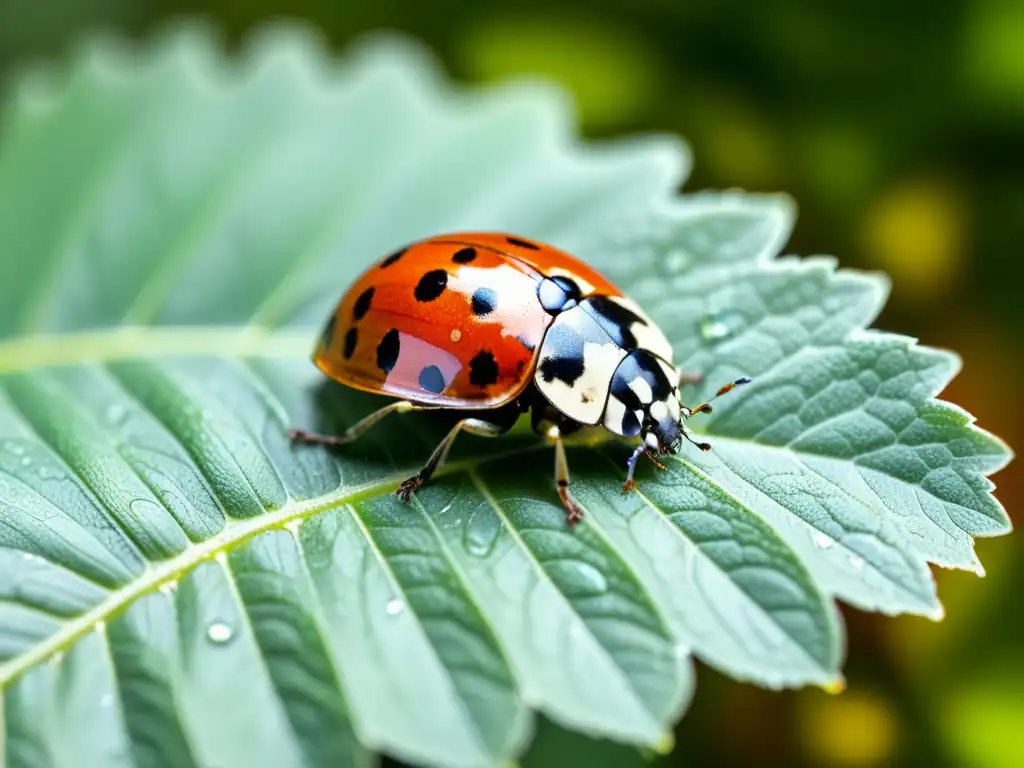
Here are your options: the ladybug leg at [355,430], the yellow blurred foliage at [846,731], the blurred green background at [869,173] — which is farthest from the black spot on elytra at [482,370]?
the yellow blurred foliage at [846,731]

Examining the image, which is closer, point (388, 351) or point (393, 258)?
point (388, 351)

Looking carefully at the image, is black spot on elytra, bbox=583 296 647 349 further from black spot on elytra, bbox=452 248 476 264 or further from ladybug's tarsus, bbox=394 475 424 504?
ladybug's tarsus, bbox=394 475 424 504

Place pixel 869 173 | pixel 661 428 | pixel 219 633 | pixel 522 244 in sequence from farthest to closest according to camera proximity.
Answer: pixel 869 173 → pixel 522 244 → pixel 661 428 → pixel 219 633

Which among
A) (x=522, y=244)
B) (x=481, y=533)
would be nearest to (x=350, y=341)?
(x=522, y=244)

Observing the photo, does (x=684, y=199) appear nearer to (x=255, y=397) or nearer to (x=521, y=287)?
(x=521, y=287)

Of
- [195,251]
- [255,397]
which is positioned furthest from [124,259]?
[255,397]

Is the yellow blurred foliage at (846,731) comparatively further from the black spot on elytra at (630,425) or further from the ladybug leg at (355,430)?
the ladybug leg at (355,430)

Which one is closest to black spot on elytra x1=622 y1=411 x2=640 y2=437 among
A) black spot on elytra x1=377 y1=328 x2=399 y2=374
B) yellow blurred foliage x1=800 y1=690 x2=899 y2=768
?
black spot on elytra x1=377 y1=328 x2=399 y2=374

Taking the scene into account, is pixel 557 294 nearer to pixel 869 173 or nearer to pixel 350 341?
pixel 350 341
